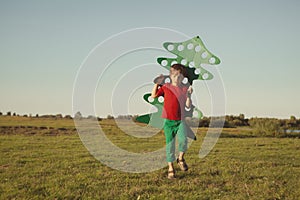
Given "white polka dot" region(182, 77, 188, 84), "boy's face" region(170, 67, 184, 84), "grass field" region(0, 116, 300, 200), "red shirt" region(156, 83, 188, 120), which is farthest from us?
"white polka dot" region(182, 77, 188, 84)

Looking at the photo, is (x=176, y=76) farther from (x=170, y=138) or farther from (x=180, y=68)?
(x=170, y=138)

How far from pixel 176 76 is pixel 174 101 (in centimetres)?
66

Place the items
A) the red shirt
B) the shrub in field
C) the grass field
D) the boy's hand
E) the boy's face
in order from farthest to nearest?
1. the shrub in field
2. the boy's hand
3. the boy's face
4. the red shirt
5. the grass field

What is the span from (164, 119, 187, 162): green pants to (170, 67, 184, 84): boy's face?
3.39 feet

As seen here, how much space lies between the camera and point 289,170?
33.9ft

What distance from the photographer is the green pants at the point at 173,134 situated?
8719 mm

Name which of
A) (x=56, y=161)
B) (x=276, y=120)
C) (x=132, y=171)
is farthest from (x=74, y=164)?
(x=276, y=120)

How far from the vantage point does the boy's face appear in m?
8.86

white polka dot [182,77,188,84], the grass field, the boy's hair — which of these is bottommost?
the grass field

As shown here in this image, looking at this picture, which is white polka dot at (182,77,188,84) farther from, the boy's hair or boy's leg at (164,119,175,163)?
boy's leg at (164,119,175,163)

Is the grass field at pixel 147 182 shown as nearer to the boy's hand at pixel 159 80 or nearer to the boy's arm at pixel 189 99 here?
the boy's arm at pixel 189 99

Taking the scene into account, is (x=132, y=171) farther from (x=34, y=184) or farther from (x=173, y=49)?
(x=173, y=49)

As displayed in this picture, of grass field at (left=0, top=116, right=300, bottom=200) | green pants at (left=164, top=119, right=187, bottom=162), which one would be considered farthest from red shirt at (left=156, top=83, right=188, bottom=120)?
grass field at (left=0, top=116, right=300, bottom=200)

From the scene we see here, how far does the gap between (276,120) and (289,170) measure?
24.2 m
